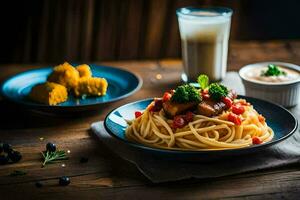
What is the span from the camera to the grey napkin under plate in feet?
7.09

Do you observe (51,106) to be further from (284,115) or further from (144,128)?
(284,115)

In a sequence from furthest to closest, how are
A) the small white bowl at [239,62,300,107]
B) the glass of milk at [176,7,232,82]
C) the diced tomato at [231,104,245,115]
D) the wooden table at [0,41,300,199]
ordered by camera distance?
the glass of milk at [176,7,232,82] < the small white bowl at [239,62,300,107] < the diced tomato at [231,104,245,115] < the wooden table at [0,41,300,199]

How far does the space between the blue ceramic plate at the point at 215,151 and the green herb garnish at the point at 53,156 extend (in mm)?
205

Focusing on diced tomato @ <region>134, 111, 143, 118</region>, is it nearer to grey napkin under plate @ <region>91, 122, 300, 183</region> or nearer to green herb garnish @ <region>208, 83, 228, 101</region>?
grey napkin under plate @ <region>91, 122, 300, 183</region>

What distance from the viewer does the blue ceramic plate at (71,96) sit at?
277cm

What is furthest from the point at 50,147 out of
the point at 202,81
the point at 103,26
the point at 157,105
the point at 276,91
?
the point at 103,26

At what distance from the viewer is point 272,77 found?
3000 millimetres

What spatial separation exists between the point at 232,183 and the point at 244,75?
1049 mm

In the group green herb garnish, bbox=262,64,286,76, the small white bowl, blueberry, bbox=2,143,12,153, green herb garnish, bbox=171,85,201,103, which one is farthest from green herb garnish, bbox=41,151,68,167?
green herb garnish, bbox=262,64,286,76

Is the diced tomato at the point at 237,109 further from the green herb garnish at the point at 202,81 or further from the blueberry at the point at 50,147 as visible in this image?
the blueberry at the point at 50,147

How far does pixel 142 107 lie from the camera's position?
8.93 feet

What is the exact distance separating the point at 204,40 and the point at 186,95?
0.97 m

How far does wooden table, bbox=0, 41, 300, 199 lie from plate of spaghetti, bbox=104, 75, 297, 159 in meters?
0.13

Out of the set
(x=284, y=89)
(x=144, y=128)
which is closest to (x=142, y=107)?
(x=144, y=128)
